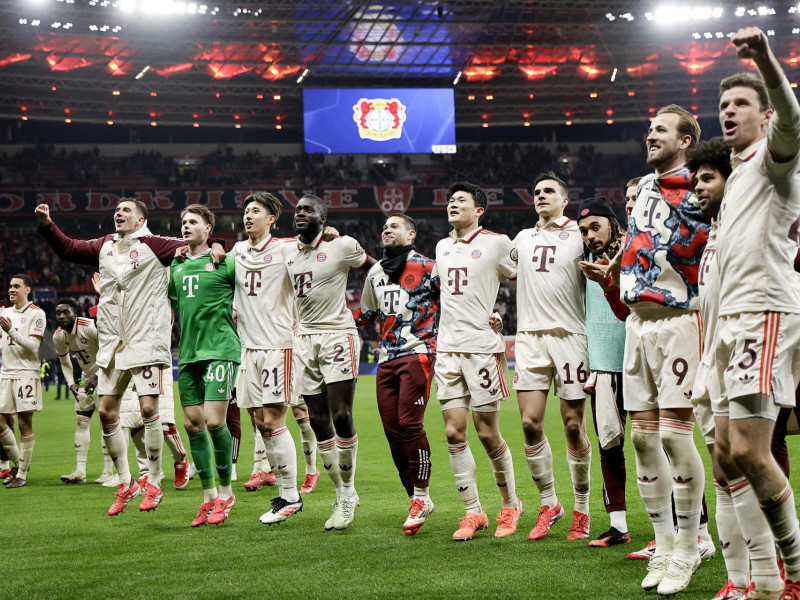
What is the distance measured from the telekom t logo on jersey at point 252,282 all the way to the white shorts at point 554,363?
94.5 inches

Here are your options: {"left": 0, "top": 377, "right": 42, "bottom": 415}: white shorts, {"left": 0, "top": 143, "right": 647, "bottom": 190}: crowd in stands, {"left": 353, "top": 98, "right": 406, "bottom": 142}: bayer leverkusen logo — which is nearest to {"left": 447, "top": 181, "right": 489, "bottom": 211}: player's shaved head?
{"left": 0, "top": 377, "right": 42, "bottom": 415}: white shorts

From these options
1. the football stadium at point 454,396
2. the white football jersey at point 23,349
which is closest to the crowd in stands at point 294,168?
A: the football stadium at point 454,396

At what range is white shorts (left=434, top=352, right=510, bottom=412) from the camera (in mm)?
6765

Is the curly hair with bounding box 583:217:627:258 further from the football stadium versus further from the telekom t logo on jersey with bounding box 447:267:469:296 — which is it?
the telekom t logo on jersey with bounding box 447:267:469:296

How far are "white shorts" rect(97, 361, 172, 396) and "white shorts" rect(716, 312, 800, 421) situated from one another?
17.8ft

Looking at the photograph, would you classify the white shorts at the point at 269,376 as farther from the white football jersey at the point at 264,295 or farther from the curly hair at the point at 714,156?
the curly hair at the point at 714,156

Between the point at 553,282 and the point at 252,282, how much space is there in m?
2.64

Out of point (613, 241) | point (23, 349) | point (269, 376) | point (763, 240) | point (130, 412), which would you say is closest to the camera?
point (763, 240)

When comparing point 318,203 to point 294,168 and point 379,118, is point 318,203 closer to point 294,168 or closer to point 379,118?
point 379,118

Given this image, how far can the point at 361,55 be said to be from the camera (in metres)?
37.1

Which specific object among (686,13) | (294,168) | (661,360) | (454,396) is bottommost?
(454,396)

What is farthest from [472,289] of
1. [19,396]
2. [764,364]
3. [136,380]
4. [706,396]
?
[19,396]

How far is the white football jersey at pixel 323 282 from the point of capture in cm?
748

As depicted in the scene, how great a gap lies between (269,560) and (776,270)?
3742 millimetres
